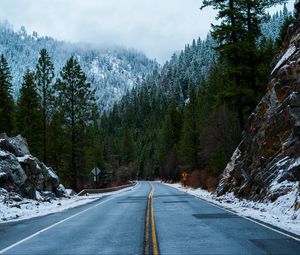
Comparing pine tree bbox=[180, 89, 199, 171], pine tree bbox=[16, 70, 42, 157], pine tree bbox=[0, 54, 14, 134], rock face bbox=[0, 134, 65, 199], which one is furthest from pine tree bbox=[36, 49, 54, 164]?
pine tree bbox=[180, 89, 199, 171]

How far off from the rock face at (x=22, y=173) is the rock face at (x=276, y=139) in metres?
13.8

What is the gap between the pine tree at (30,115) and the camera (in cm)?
5334

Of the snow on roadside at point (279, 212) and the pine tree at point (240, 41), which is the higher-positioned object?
the pine tree at point (240, 41)

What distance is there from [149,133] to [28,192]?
156456mm

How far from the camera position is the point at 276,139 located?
24.8m

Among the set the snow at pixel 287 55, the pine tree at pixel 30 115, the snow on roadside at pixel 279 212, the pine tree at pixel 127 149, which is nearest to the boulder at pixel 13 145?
the snow on roadside at pixel 279 212

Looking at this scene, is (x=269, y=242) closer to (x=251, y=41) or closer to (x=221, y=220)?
(x=221, y=220)

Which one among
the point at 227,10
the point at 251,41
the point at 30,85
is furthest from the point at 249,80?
the point at 30,85

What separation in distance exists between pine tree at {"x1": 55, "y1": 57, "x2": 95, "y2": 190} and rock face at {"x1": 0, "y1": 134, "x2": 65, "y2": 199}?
488 inches

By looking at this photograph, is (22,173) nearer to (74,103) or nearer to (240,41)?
(240,41)

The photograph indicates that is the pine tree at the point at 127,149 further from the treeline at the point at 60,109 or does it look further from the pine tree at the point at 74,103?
the pine tree at the point at 74,103

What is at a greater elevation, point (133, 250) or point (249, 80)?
point (249, 80)

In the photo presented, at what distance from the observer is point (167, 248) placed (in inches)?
429

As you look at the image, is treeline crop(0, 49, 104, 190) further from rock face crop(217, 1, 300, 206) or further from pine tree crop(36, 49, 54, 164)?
rock face crop(217, 1, 300, 206)
